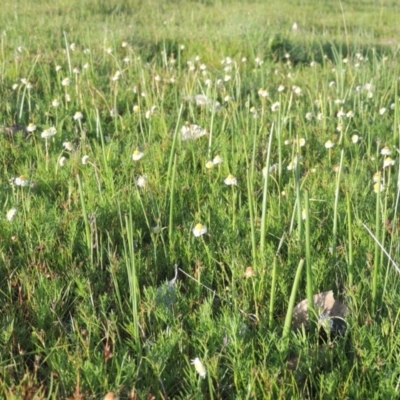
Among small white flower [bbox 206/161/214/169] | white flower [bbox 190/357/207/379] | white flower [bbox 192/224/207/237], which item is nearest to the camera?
white flower [bbox 190/357/207/379]

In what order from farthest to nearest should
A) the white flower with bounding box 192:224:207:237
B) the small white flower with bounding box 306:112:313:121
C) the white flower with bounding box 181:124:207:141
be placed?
the small white flower with bounding box 306:112:313:121 < the white flower with bounding box 181:124:207:141 < the white flower with bounding box 192:224:207:237

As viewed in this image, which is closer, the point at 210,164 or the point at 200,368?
the point at 200,368

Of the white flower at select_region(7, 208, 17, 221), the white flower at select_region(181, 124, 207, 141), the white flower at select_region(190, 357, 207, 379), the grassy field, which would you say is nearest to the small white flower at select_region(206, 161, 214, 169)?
the grassy field

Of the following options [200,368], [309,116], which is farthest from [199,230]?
[309,116]

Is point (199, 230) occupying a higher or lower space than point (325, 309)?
higher

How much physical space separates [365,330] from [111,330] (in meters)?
0.78

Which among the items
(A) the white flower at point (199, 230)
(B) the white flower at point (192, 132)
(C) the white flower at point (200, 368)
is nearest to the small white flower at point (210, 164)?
(B) the white flower at point (192, 132)

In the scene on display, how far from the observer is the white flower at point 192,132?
3.26m

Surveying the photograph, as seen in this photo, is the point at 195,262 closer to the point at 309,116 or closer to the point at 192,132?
the point at 192,132

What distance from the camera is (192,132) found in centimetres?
330

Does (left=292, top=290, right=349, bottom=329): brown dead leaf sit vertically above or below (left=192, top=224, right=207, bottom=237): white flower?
below

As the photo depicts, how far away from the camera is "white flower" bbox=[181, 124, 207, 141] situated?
3.26m

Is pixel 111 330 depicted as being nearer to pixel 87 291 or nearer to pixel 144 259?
pixel 87 291

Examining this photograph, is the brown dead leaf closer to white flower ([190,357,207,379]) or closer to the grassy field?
the grassy field
